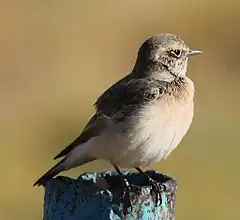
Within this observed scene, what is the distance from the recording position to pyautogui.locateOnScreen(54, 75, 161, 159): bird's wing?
292 inches

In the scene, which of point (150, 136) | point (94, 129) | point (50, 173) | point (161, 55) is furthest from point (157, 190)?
point (161, 55)

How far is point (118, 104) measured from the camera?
294 inches

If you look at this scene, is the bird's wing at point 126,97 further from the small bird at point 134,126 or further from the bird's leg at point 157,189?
the bird's leg at point 157,189

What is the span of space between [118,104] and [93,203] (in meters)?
2.07

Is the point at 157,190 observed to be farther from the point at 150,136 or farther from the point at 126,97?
the point at 126,97

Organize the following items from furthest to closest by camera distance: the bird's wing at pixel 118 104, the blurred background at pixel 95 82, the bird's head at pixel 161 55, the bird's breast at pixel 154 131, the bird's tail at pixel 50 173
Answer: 1. the blurred background at pixel 95 82
2. the bird's head at pixel 161 55
3. the bird's wing at pixel 118 104
4. the bird's breast at pixel 154 131
5. the bird's tail at pixel 50 173

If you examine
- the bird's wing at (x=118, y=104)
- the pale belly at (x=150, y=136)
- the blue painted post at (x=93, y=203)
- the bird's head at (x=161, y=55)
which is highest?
the bird's head at (x=161, y=55)

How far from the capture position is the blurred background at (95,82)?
14.0 meters

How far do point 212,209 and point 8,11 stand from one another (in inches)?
397

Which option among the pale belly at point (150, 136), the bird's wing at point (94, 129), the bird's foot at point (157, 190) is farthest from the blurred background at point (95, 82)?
the bird's foot at point (157, 190)

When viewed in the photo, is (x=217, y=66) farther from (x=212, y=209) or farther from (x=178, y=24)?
(x=212, y=209)

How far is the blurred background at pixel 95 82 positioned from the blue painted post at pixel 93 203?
6.91 meters

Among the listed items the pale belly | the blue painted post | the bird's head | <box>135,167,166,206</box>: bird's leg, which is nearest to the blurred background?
the bird's head

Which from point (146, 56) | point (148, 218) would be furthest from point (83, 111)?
point (148, 218)
